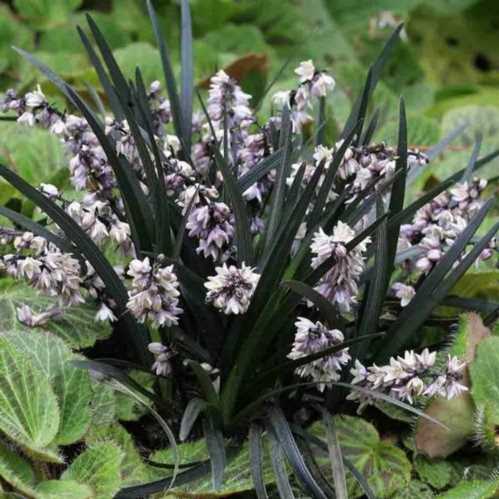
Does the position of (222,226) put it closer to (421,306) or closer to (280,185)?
(280,185)

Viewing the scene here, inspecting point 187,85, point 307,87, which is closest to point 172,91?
point 187,85

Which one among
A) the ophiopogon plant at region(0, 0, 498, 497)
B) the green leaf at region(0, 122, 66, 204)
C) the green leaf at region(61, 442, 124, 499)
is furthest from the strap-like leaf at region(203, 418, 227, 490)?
the green leaf at region(0, 122, 66, 204)

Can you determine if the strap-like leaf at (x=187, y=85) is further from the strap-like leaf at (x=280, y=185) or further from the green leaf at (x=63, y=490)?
the green leaf at (x=63, y=490)

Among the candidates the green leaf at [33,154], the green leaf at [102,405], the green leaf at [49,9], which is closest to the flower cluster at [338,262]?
the green leaf at [102,405]

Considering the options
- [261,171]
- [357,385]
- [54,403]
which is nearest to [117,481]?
[54,403]

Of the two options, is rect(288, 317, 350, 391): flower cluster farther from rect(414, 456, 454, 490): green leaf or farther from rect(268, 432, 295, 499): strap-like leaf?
rect(414, 456, 454, 490): green leaf

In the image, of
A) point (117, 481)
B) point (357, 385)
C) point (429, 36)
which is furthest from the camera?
point (429, 36)

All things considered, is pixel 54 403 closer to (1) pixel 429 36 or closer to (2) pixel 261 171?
(2) pixel 261 171
